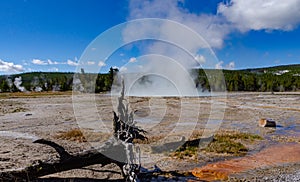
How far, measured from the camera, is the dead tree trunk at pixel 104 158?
8625 millimetres

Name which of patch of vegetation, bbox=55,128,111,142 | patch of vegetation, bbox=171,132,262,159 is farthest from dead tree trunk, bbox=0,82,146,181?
patch of vegetation, bbox=55,128,111,142

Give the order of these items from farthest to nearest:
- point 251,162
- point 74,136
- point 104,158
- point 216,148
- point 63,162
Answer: point 74,136, point 216,148, point 251,162, point 104,158, point 63,162

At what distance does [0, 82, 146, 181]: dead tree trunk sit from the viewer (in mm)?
8625

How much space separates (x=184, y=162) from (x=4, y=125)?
1764cm

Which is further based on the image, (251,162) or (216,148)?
(216,148)

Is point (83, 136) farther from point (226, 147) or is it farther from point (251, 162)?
point (251, 162)

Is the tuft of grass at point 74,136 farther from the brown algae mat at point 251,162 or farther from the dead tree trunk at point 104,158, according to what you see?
the brown algae mat at point 251,162

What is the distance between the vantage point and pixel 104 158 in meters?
10.1

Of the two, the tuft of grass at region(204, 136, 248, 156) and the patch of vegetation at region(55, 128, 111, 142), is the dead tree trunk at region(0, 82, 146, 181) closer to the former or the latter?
the tuft of grass at region(204, 136, 248, 156)

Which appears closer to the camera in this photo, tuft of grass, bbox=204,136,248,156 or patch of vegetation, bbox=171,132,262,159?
patch of vegetation, bbox=171,132,262,159

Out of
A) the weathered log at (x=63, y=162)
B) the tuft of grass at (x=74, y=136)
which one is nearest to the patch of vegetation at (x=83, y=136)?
the tuft of grass at (x=74, y=136)

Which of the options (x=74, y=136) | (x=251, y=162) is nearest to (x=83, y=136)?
(x=74, y=136)

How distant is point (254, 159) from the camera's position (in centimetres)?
1442

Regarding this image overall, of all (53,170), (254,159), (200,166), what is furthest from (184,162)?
(53,170)
